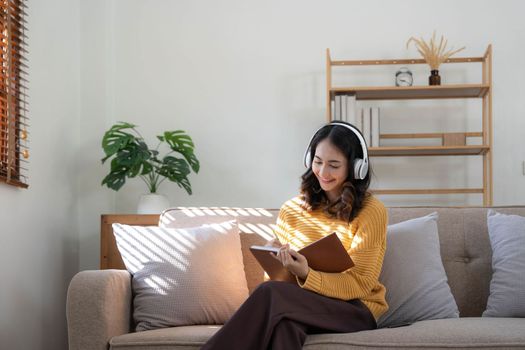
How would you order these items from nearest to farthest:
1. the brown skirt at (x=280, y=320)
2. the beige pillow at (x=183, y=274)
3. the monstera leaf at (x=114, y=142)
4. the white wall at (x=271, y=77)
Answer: the brown skirt at (x=280, y=320), the beige pillow at (x=183, y=274), the monstera leaf at (x=114, y=142), the white wall at (x=271, y=77)

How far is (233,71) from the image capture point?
177 inches

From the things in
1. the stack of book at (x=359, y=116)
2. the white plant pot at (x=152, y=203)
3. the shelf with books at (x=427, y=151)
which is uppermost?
the stack of book at (x=359, y=116)

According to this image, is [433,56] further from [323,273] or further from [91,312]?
[91,312]

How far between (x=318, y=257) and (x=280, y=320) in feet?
0.88

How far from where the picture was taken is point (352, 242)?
8.32 ft

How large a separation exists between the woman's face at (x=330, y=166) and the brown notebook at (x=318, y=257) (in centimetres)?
37

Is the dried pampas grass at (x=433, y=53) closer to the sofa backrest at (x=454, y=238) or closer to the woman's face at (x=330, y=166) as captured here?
the sofa backrest at (x=454, y=238)

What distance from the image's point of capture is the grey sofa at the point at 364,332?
2254 millimetres

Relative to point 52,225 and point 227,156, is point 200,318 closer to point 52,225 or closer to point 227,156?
point 52,225

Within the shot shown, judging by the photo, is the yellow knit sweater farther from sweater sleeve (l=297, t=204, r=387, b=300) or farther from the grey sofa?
the grey sofa

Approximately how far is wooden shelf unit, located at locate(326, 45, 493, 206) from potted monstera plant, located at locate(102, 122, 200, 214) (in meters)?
0.83

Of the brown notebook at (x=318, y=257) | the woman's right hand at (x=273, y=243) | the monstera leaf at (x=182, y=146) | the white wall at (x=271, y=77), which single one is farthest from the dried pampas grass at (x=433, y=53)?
the brown notebook at (x=318, y=257)

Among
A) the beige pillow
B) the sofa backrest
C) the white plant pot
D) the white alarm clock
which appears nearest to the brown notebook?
the beige pillow

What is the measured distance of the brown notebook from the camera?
2266 mm
